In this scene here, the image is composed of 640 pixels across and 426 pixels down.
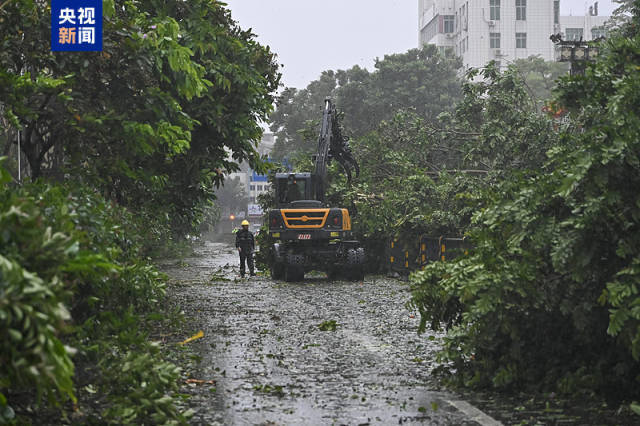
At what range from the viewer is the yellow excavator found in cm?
2500

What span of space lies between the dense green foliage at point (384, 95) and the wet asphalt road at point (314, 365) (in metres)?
47.3

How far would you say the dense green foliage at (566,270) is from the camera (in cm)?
713

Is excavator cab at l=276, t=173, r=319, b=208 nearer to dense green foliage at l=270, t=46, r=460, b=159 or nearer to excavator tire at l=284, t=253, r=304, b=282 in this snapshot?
excavator tire at l=284, t=253, r=304, b=282

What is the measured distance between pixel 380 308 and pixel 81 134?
6352mm

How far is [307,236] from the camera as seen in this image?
82.7 feet

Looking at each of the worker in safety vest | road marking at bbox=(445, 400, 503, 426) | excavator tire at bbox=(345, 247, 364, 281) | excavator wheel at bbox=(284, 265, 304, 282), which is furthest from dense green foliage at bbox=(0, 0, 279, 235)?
the worker in safety vest

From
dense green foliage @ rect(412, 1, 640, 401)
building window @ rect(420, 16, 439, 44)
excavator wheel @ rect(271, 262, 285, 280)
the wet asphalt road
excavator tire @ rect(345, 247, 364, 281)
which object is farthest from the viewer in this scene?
building window @ rect(420, 16, 439, 44)

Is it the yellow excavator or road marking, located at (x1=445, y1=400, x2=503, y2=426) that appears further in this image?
the yellow excavator

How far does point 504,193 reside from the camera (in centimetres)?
851

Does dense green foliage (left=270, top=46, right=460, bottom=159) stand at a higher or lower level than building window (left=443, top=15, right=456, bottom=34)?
lower

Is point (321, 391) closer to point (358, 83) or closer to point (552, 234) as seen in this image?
point (552, 234)

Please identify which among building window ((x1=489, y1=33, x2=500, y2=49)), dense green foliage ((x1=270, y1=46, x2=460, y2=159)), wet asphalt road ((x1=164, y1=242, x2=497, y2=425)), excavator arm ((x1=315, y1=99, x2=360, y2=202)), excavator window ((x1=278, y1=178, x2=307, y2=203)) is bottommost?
wet asphalt road ((x1=164, y1=242, x2=497, y2=425))

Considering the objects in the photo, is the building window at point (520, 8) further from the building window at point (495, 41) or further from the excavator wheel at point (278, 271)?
the excavator wheel at point (278, 271)

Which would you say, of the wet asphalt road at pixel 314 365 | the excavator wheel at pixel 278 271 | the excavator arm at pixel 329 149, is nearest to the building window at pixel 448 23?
the excavator arm at pixel 329 149
